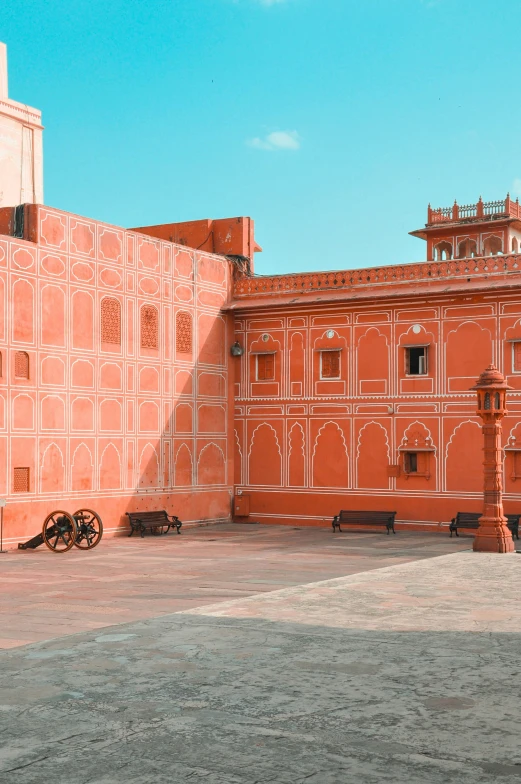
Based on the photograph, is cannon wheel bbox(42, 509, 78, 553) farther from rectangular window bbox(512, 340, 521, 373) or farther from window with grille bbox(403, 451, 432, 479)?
rectangular window bbox(512, 340, 521, 373)

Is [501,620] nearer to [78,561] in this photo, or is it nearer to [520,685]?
[520,685]

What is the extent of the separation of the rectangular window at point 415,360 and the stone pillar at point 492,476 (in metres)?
5.23

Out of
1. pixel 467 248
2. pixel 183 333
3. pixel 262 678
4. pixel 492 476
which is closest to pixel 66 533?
pixel 183 333

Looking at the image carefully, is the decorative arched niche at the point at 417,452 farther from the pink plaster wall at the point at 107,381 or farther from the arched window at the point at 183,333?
the arched window at the point at 183,333

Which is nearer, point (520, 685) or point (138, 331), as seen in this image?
point (520, 685)

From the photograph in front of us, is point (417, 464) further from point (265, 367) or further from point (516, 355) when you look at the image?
point (265, 367)

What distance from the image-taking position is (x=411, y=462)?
21891 millimetres

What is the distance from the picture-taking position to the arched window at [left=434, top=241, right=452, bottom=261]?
135 ft

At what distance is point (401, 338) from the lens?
2209 centimetres

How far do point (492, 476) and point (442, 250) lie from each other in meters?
26.3

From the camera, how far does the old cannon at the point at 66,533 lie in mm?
17047

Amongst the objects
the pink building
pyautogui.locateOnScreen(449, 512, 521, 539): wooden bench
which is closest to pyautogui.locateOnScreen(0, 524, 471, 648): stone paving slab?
pyautogui.locateOnScreen(449, 512, 521, 539): wooden bench

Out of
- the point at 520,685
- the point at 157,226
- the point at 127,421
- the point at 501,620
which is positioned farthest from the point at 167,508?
the point at 520,685

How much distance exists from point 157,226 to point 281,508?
820 centimetres
